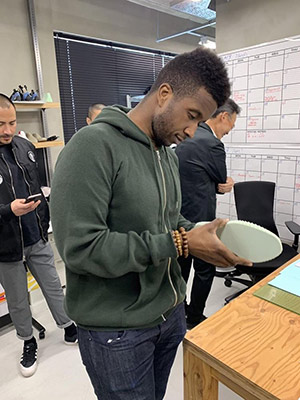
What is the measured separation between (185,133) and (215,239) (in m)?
0.32

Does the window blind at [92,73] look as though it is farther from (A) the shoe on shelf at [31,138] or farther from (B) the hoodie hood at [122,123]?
(B) the hoodie hood at [122,123]

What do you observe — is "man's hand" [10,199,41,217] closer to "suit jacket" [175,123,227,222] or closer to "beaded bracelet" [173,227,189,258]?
"suit jacket" [175,123,227,222]

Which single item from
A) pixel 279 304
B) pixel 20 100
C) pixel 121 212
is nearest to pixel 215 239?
pixel 121 212

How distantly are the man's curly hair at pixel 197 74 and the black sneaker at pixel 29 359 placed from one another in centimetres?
190

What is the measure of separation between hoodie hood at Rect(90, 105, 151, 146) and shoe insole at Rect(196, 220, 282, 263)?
348 millimetres

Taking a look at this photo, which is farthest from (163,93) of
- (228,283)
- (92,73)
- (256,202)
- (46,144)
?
(92,73)

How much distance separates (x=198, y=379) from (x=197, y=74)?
1024mm

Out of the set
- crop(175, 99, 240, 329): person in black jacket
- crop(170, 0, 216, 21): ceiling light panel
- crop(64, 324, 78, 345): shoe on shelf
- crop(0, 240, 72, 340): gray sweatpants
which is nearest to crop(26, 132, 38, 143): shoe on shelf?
crop(0, 240, 72, 340): gray sweatpants

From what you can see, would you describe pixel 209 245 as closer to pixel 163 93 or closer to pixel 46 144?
pixel 163 93

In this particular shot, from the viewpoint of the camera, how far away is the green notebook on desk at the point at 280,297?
1.18 metres

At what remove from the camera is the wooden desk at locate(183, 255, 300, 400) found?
34.1 inches

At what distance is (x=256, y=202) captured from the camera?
8.54 ft

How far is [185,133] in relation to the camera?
2.82 feet

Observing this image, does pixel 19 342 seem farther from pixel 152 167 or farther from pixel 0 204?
pixel 152 167
